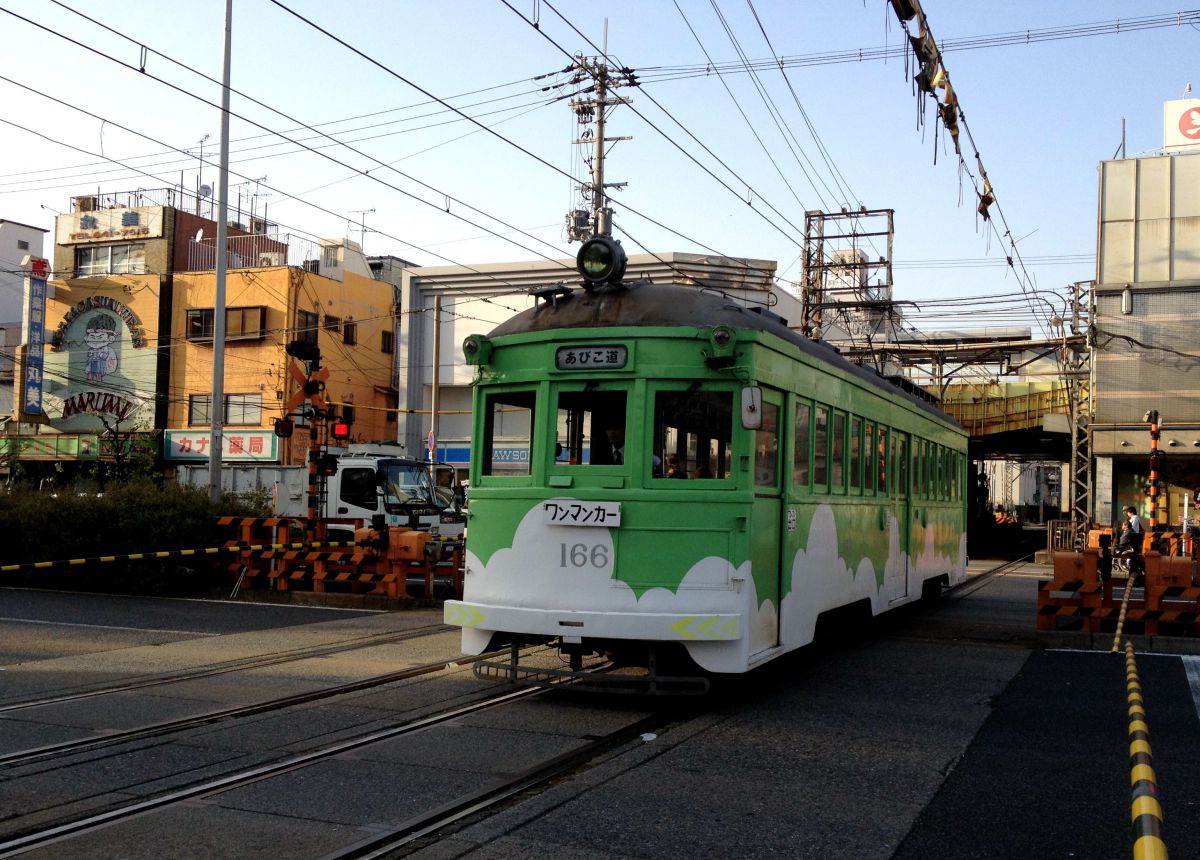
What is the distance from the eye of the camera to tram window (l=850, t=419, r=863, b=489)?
11312 millimetres

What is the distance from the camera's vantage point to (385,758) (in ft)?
23.2

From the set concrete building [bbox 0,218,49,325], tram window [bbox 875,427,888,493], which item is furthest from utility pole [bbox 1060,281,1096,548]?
concrete building [bbox 0,218,49,325]

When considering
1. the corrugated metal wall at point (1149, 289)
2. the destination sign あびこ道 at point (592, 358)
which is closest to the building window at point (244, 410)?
the corrugated metal wall at point (1149, 289)

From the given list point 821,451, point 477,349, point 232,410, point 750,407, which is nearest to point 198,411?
point 232,410

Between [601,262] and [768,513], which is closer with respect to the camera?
[768,513]

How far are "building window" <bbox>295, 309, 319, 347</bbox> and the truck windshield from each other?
17732 millimetres

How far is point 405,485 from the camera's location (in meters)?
23.5

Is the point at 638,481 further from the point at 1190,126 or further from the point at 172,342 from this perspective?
the point at 172,342

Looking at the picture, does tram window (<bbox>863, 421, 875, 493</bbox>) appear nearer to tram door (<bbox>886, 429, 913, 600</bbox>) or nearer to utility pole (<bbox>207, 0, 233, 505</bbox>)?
tram door (<bbox>886, 429, 913, 600</bbox>)

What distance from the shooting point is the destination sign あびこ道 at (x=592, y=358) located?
865 centimetres

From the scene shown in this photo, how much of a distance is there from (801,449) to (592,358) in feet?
6.61

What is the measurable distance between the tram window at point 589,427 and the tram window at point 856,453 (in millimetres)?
3392

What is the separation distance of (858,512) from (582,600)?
407 centimetres

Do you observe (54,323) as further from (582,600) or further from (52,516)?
(582,600)
